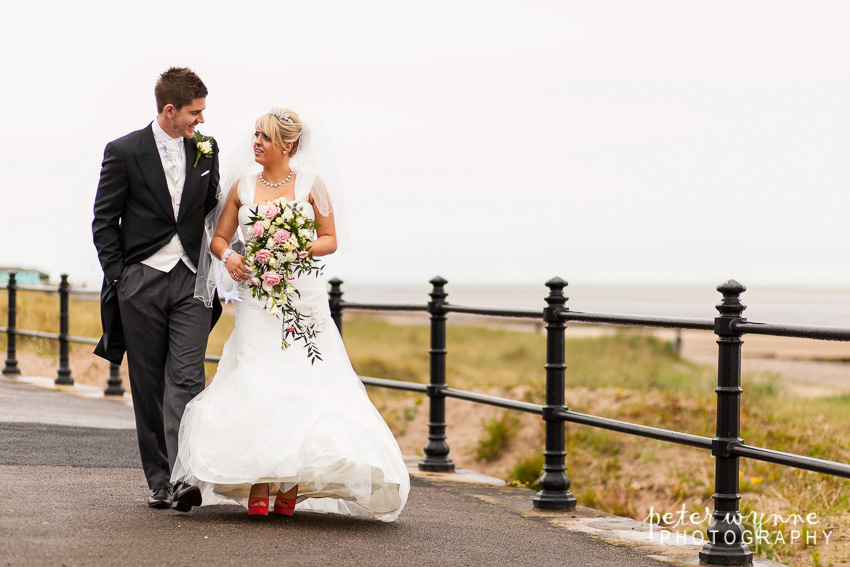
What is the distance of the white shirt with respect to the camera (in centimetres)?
536

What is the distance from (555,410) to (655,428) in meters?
1.13

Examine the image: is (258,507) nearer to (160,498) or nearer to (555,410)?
(160,498)

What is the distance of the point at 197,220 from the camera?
5.48 meters

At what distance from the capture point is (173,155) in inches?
213

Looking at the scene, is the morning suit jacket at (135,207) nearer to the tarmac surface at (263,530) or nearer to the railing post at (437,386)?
the tarmac surface at (263,530)

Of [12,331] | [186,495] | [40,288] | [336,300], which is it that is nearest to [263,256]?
[186,495]

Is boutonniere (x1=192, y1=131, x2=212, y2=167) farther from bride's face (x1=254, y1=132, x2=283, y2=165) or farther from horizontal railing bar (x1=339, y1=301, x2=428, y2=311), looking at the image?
horizontal railing bar (x1=339, y1=301, x2=428, y2=311)

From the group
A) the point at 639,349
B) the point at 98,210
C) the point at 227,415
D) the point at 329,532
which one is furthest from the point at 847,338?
the point at 639,349

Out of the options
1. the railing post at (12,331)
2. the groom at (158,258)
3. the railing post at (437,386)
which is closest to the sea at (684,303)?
the railing post at (12,331)

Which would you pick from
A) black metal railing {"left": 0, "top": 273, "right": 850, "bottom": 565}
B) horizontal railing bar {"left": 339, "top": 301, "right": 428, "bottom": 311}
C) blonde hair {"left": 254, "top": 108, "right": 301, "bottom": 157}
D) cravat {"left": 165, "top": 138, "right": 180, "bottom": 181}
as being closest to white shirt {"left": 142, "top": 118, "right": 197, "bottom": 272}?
cravat {"left": 165, "top": 138, "right": 180, "bottom": 181}

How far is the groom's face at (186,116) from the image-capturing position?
5.32 m

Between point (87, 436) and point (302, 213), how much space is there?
378 centimetres

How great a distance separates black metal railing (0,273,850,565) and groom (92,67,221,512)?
216 cm

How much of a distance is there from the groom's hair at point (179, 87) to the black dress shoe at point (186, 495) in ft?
6.06
